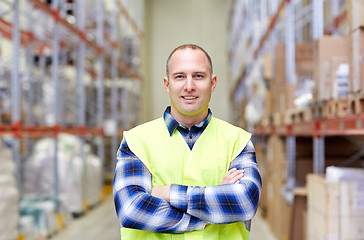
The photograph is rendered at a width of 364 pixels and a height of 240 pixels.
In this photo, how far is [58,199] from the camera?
6266mm

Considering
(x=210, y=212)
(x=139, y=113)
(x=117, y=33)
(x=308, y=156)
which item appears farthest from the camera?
(x=139, y=113)

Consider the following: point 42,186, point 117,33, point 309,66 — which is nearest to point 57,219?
point 42,186

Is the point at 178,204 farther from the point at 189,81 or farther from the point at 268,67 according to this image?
the point at 268,67

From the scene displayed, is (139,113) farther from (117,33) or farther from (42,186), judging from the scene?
(42,186)

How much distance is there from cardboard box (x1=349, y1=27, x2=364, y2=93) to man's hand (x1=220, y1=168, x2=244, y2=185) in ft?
5.10

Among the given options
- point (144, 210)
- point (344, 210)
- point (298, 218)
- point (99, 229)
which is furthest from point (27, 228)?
point (144, 210)

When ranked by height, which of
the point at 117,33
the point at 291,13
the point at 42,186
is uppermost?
the point at 117,33

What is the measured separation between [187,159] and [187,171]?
0.05 meters

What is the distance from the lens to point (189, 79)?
4.78 ft

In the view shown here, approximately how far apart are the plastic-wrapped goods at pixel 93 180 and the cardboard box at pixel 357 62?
601 centimetres

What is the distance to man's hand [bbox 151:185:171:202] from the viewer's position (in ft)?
4.83

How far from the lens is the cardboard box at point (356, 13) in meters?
2.68

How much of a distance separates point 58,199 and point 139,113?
8.25m

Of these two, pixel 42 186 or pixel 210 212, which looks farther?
pixel 42 186
